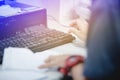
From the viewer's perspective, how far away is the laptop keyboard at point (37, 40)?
109 cm

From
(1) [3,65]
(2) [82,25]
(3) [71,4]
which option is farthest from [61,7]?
(1) [3,65]

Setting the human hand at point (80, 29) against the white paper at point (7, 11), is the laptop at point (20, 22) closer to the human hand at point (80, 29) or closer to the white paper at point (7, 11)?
the white paper at point (7, 11)

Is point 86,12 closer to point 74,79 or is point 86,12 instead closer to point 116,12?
point 74,79

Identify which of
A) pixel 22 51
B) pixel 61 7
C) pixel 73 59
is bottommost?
pixel 73 59

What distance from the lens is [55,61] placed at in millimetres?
973

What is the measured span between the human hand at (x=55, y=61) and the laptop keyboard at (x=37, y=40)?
0.37 ft

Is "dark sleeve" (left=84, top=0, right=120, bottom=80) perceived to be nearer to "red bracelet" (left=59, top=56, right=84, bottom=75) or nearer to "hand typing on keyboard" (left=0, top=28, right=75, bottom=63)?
"red bracelet" (left=59, top=56, right=84, bottom=75)

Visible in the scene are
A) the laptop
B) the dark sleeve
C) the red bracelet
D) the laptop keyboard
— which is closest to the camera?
the dark sleeve

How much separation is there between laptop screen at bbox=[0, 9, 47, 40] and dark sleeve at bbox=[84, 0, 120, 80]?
0.61 meters

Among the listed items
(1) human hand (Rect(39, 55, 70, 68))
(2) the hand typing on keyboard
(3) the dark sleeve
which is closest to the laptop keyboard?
(2) the hand typing on keyboard

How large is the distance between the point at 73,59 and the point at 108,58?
23 centimetres

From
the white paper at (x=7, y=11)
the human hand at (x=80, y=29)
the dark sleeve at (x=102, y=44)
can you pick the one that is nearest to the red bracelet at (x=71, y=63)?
the dark sleeve at (x=102, y=44)

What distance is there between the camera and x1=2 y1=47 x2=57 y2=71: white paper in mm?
A: 934

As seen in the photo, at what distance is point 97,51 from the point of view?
707 millimetres
